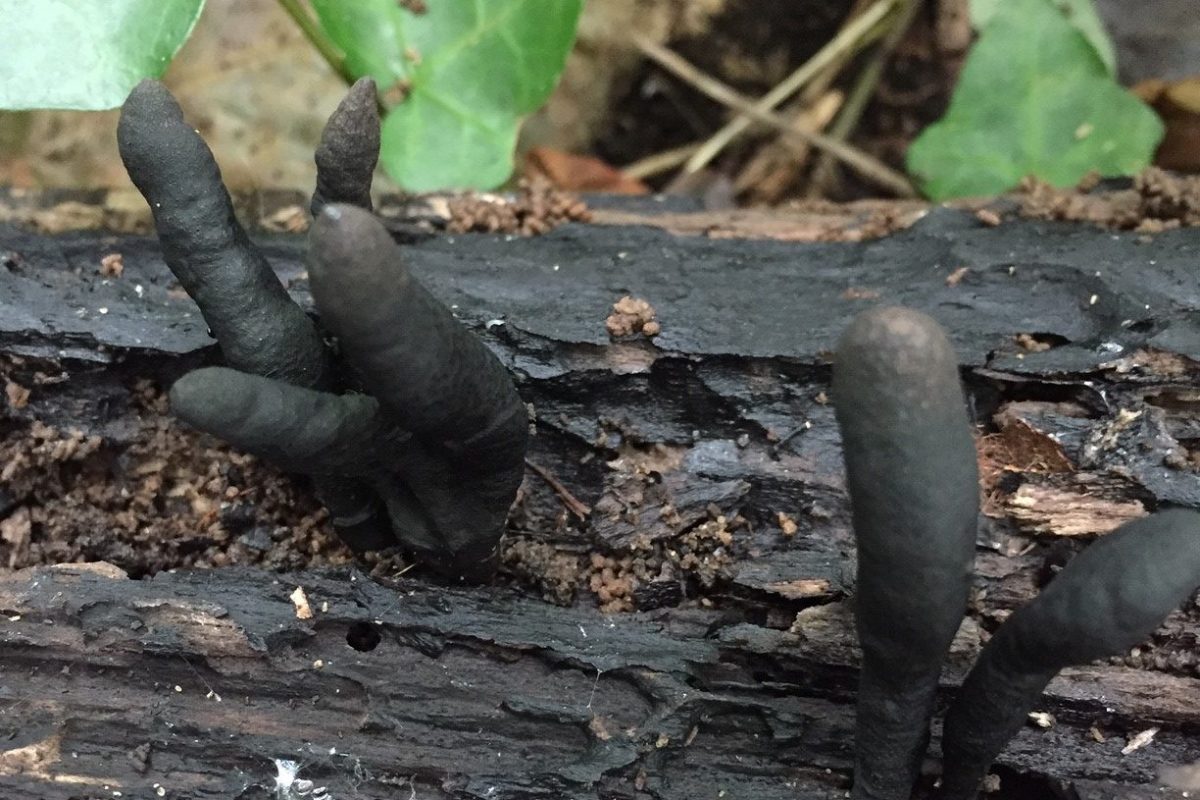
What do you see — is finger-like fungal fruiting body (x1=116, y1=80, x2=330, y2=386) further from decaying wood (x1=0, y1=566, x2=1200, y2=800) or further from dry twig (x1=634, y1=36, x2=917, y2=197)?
dry twig (x1=634, y1=36, x2=917, y2=197)

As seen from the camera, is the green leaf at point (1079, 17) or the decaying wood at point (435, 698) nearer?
the decaying wood at point (435, 698)

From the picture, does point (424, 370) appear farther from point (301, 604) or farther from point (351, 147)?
point (301, 604)

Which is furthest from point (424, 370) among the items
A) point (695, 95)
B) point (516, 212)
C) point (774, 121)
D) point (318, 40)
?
point (695, 95)

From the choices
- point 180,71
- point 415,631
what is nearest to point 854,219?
point 415,631

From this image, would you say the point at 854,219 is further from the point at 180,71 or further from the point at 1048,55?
the point at 180,71

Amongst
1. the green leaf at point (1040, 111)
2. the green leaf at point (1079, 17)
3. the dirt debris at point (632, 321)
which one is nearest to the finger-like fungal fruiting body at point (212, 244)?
the dirt debris at point (632, 321)

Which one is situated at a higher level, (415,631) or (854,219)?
(854,219)

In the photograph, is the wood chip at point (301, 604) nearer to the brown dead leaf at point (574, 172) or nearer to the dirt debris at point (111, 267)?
the dirt debris at point (111, 267)
